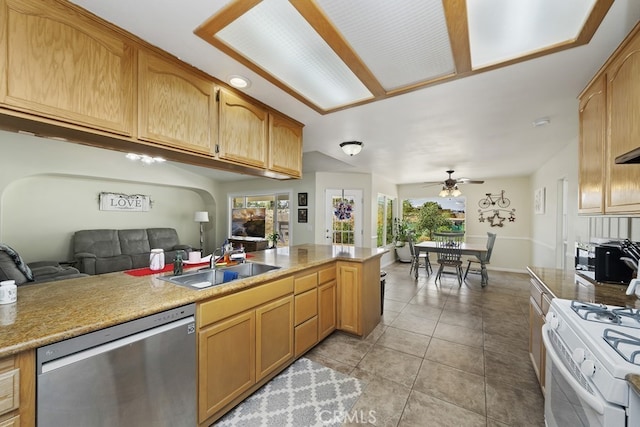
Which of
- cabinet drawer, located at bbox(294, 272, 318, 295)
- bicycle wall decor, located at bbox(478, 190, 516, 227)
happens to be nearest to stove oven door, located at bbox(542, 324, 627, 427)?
cabinet drawer, located at bbox(294, 272, 318, 295)

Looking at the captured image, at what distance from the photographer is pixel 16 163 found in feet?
13.5

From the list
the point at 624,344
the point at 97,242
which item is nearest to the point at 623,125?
the point at 624,344

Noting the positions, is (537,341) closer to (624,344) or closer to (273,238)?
(624,344)

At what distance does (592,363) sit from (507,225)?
254 inches

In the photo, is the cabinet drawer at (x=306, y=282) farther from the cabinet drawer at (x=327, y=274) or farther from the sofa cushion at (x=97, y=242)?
the sofa cushion at (x=97, y=242)

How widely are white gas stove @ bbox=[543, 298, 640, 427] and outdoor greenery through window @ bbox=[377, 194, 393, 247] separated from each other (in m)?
5.23

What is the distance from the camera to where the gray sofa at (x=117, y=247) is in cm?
477

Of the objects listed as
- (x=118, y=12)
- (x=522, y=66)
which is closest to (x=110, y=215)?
(x=118, y=12)

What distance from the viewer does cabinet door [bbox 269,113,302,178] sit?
2438 millimetres

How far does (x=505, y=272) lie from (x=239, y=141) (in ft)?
22.2

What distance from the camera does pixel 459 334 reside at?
9.34 feet

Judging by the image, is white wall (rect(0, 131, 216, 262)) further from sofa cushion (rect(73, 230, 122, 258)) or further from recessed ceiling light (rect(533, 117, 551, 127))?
recessed ceiling light (rect(533, 117, 551, 127))

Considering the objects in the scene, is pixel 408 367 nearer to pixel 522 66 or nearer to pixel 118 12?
pixel 522 66

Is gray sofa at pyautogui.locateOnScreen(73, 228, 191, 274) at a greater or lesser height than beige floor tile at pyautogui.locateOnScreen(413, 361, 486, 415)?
greater
